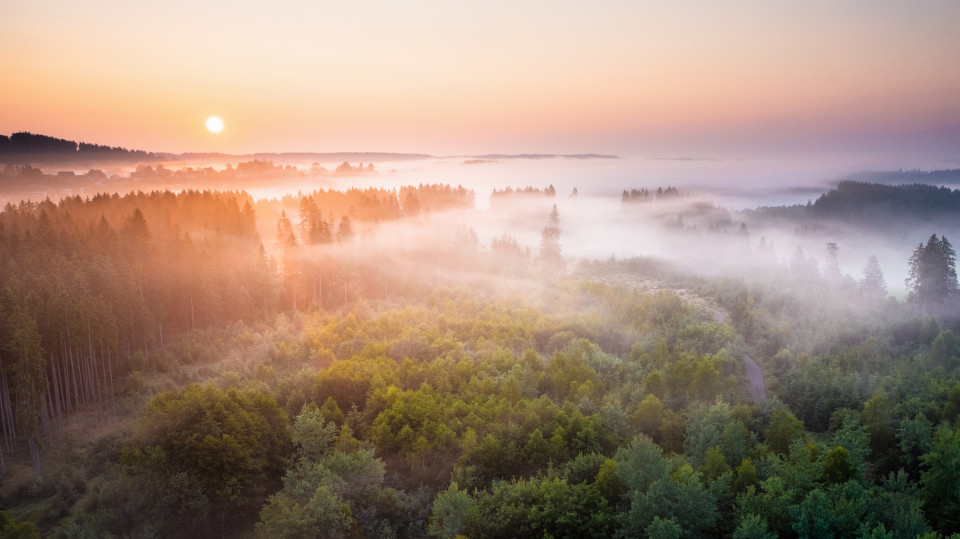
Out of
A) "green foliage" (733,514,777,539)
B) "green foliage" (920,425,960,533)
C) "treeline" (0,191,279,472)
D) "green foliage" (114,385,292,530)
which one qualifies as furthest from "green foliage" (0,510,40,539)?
"green foliage" (920,425,960,533)

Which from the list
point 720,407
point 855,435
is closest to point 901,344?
point 855,435

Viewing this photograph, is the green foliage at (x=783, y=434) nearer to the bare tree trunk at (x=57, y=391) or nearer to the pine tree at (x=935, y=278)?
the pine tree at (x=935, y=278)

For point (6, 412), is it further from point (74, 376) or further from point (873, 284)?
point (873, 284)

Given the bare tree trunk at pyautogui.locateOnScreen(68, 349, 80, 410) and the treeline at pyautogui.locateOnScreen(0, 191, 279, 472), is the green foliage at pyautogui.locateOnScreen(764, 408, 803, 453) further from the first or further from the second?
the bare tree trunk at pyautogui.locateOnScreen(68, 349, 80, 410)

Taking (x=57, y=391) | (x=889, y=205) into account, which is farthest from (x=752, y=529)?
(x=889, y=205)

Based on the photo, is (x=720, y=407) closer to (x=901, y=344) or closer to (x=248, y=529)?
(x=248, y=529)

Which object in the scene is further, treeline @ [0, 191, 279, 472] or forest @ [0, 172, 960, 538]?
treeline @ [0, 191, 279, 472]

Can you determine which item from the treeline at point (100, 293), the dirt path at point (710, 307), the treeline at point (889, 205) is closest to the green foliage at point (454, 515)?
the treeline at point (100, 293)
